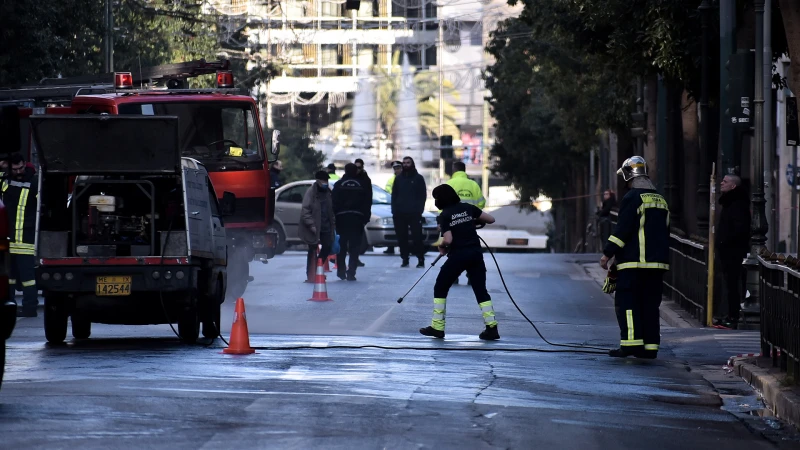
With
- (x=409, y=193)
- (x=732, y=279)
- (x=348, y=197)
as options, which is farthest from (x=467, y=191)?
(x=732, y=279)

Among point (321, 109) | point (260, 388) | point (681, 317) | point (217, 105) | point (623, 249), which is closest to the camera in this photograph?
point (260, 388)

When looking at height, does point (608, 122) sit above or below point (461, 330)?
above

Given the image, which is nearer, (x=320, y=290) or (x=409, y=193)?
(x=320, y=290)

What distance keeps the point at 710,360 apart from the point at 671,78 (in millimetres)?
9611

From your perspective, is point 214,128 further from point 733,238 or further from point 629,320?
point 629,320

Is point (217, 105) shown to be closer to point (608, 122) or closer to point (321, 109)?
point (608, 122)

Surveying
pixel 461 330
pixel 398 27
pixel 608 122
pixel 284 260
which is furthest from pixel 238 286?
pixel 398 27

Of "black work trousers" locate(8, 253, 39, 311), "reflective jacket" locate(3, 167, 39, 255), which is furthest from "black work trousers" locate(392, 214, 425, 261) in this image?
"reflective jacket" locate(3, 167, 39, 255)

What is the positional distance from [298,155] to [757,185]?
63.5 m

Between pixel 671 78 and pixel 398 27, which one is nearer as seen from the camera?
pixel 671 78

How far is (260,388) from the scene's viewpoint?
1066 cm

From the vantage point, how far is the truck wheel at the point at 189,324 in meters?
14.5

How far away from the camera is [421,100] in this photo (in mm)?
106250

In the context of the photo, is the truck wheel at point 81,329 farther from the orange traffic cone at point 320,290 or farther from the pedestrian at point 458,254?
the orange traffic cone at point 320,290
